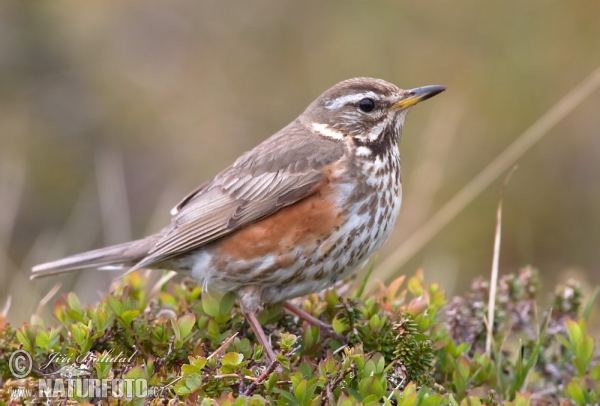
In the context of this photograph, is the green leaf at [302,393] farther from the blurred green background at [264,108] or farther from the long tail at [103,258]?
the blurred green background at [264,108]

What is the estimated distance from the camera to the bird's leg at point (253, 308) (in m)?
4.85

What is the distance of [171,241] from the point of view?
19.4 feet

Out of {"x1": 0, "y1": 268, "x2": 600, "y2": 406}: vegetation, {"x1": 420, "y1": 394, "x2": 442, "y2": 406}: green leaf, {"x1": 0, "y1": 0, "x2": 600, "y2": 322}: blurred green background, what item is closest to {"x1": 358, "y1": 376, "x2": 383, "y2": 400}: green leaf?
{"x1": 0, "y1": 268, "x2": 600, "y2": 406}: vegetation

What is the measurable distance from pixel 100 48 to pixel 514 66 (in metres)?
6.24

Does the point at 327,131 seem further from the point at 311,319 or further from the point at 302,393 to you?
the point at 302,393

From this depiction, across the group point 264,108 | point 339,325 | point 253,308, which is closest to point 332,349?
point 339,325

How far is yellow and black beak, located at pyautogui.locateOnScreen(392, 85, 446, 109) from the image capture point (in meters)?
5.89

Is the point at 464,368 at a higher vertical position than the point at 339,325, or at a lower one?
lower

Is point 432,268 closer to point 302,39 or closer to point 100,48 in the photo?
point 302,39

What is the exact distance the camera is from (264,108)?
1133cm

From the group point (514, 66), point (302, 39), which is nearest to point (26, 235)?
point (302, 39)

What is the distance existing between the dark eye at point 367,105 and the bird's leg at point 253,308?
156cm

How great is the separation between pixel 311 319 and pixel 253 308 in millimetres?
408

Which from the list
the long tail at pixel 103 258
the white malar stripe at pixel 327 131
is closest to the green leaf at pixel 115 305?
the long tail at pixel 103 258
